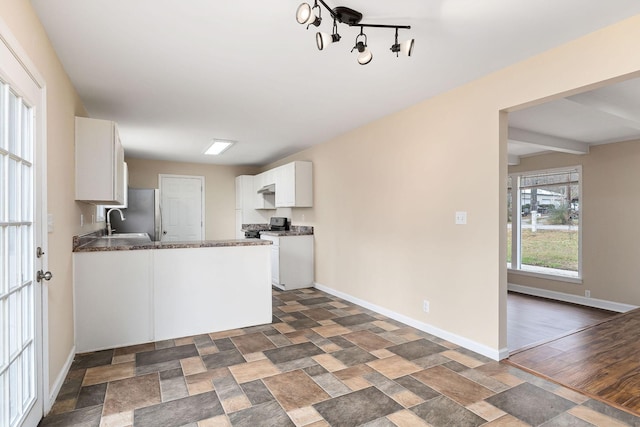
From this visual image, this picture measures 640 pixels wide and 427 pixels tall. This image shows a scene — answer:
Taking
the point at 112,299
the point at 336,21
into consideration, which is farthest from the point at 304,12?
the point at 112,299

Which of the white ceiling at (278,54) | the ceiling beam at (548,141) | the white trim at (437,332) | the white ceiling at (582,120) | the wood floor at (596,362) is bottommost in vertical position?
the wood floor at (596,362)

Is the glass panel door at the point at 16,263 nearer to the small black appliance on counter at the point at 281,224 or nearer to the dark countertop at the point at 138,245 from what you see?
the dark countertop at the point at 138,245

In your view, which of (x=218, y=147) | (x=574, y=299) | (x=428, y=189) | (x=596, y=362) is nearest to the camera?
(x=596, y=362)

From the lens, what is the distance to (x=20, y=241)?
1.75 metres

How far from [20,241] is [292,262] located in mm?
3919

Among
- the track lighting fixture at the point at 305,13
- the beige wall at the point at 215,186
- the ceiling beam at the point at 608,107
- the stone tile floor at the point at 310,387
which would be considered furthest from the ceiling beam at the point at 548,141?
the beige wall at the point at 215,186

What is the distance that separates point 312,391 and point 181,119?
131 inches

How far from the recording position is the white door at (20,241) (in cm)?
155

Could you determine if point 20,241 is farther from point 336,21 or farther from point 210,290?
point 336,21

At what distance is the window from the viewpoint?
538 cm

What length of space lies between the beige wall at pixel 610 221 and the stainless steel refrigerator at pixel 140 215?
22.4ft

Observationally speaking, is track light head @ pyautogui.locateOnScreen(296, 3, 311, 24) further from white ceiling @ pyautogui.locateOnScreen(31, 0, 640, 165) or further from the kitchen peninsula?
the kitchen peninsula

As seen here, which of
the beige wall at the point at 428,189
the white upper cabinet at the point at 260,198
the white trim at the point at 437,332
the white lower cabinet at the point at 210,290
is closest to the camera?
the beige wall at the point at 428,189

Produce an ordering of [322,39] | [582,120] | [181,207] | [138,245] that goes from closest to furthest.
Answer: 1. [322,39]
2. [138,245]
3. [582,120]
4. [181,207]
